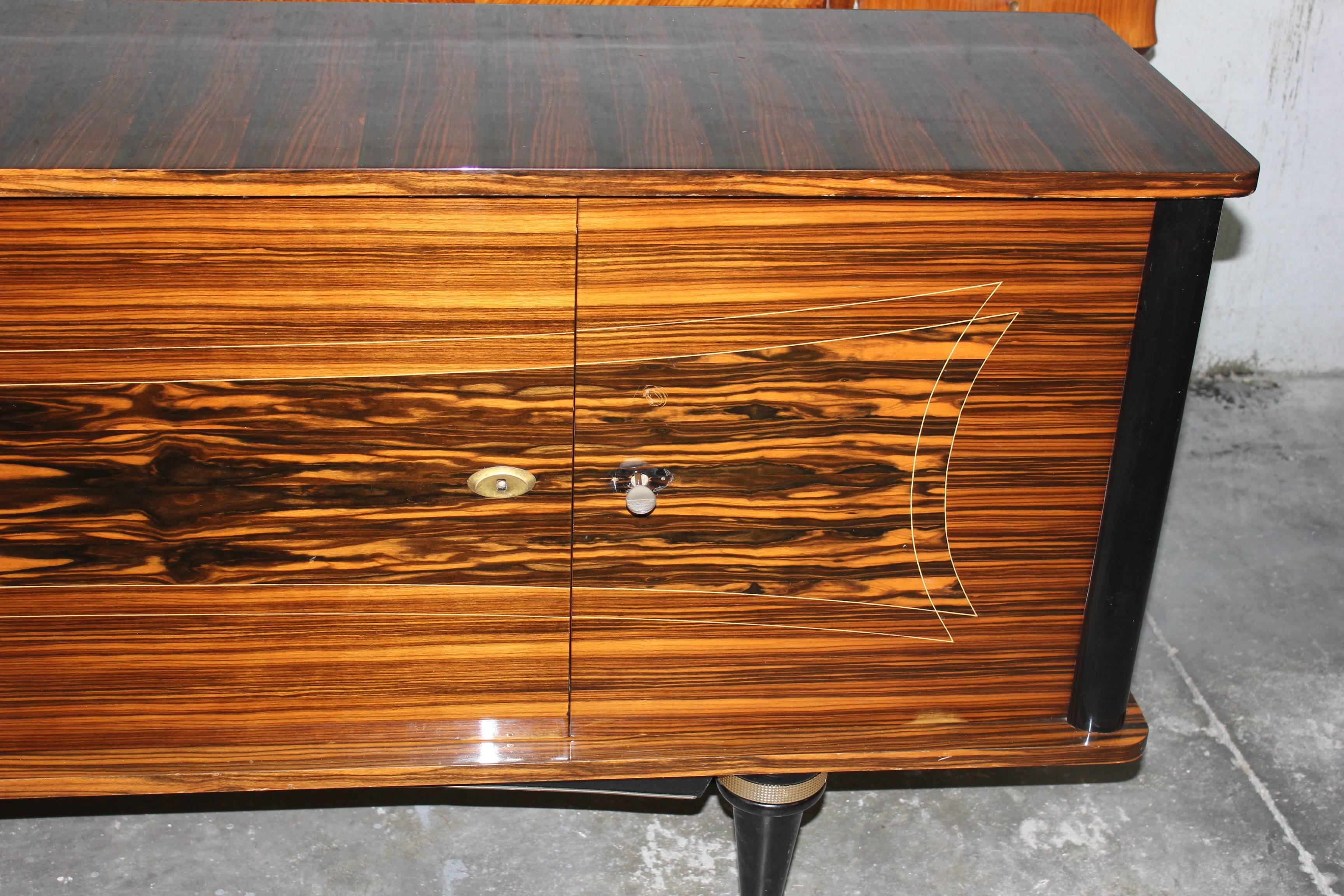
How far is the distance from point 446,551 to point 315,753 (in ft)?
0.67

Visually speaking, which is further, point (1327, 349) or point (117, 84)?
point (1327, 349)

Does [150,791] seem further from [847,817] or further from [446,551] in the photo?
[847,817]

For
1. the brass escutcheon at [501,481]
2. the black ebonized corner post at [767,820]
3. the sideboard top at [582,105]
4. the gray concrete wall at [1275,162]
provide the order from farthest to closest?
1. the gray concrete wall at [1275,162]
2. the black ebonized corner post at [767,820]
3. the brass escutcheon at [501,481]
4. the sideboard top at [582,105]

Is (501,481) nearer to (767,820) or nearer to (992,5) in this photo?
(767,820)

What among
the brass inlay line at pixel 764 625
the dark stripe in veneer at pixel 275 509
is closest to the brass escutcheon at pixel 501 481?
the dark stripe in veneer at pixel 275 509

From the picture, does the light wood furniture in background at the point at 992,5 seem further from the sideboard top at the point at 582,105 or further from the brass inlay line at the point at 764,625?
the brass inlay line at the point at 764,625

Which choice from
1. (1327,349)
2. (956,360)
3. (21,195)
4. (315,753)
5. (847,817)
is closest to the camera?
(21,195)

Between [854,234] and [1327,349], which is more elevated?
[854,234]

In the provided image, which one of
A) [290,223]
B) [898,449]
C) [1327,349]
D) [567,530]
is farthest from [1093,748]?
[1327,349]

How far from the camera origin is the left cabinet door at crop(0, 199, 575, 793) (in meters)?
0.82

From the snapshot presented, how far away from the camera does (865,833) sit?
1383mm

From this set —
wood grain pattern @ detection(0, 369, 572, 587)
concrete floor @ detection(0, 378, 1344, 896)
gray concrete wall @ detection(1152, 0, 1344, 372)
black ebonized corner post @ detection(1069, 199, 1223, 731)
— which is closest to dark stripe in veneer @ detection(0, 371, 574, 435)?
wood grain pattern @ detection(0, 369, 572, 587)

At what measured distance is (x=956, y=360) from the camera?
902 millimetres

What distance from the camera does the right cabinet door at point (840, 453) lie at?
86 centimetres
